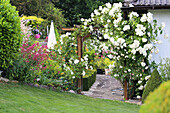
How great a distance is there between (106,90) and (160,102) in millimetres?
8570

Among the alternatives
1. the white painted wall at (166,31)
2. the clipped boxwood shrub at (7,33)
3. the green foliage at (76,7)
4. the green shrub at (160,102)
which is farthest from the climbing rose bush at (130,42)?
the green foliage at (76,7)

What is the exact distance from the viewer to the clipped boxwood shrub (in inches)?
265

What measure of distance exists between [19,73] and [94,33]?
3.15m

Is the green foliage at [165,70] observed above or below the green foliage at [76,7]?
below

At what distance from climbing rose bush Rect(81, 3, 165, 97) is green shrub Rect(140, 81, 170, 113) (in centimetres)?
586

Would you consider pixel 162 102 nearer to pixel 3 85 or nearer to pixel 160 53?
pixel 3 85

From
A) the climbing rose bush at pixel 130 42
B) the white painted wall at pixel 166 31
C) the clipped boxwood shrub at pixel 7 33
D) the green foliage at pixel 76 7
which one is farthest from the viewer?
the green foliage at pixel 76 7

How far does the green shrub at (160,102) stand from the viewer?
1.62m

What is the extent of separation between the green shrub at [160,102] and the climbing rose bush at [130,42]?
19.2ft

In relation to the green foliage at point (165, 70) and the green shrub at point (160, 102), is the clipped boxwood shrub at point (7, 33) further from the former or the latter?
the green shrub at point (160, 102)

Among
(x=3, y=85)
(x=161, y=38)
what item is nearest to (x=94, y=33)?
(x=161, y=38)

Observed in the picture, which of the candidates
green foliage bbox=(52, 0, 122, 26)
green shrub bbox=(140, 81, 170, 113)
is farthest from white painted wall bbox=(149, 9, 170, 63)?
green foliage bbox=(52, 0, 122, 26)

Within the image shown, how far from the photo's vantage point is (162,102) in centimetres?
165

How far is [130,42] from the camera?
779 cm
